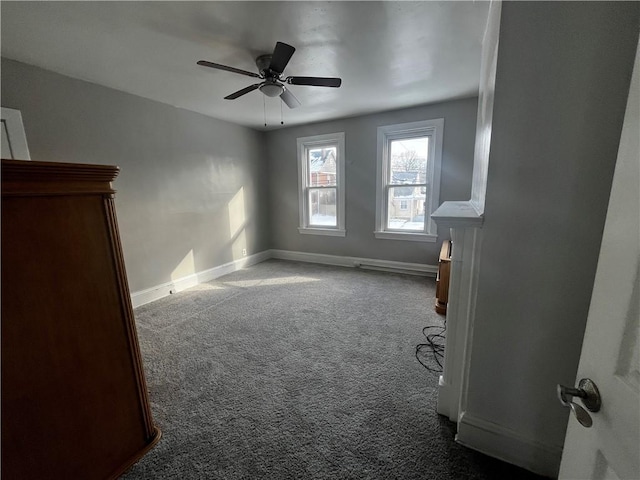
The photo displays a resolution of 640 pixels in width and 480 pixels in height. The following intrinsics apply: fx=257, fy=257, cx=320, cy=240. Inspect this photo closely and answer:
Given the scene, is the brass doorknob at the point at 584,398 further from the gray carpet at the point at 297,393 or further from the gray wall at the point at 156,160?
the gray wall at the point at 156,160

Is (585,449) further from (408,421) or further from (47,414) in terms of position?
(47,414)

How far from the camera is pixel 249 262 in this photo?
15.7ft

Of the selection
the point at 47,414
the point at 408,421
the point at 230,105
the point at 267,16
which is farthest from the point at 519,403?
the point at 230,105

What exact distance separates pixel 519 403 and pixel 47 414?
1979mm

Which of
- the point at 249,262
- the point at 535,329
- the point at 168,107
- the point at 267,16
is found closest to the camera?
the point at 535,329

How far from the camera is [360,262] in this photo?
4438 mm

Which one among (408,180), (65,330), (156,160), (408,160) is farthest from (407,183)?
(65,330)

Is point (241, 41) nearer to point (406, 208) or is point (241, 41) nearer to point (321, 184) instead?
point (321, 184)

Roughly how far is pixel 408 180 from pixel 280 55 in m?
2.70

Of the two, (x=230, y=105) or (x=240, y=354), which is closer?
(x=240, y=354)

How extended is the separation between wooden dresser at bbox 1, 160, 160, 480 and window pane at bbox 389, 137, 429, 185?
366 centimetres

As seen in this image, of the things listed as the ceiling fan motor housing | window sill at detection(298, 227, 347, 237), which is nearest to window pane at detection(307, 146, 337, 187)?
window sill at detection(298, 227, 347, 237)

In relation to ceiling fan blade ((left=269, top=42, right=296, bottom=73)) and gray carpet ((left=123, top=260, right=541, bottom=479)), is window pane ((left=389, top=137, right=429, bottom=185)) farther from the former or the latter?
ceiling fan blade ((left=269, top=42, right=296, bottom=73))

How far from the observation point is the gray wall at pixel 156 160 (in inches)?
93.1
